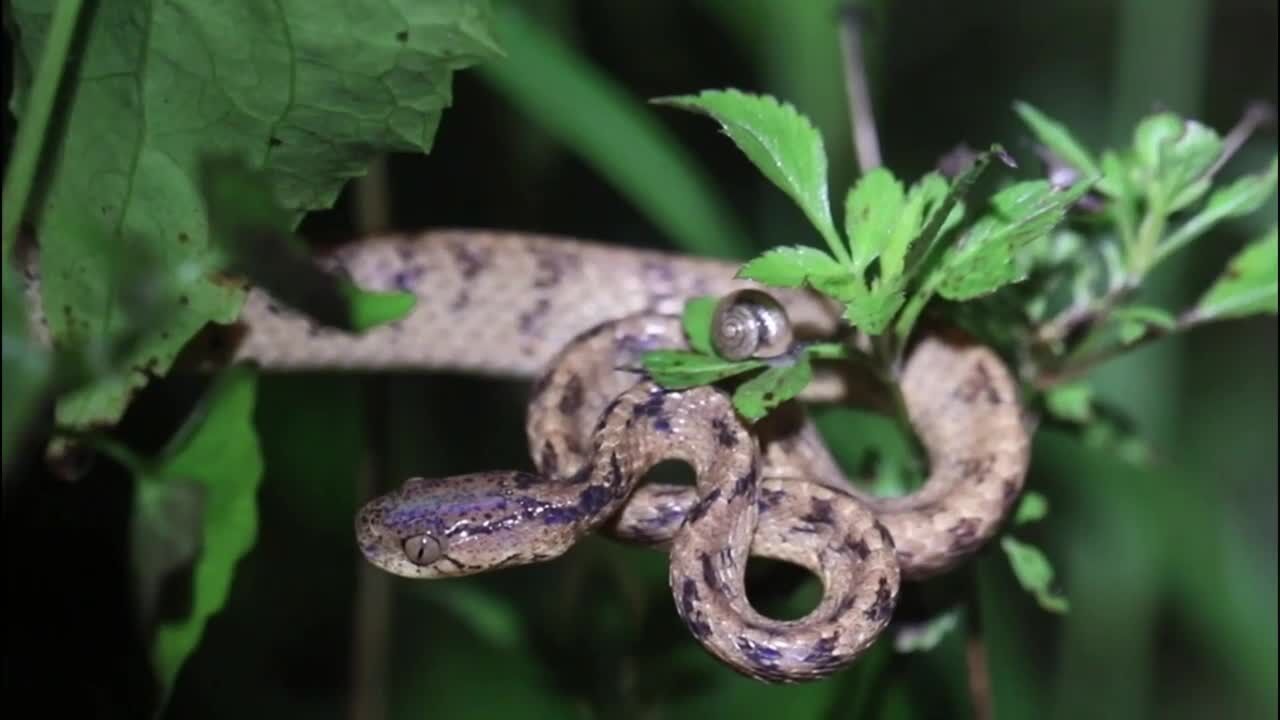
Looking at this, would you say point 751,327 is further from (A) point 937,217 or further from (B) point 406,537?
(B) point 406,537

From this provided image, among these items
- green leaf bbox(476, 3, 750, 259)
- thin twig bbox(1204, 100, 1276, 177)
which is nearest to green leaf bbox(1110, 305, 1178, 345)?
thin twig bbox(1204, 100, 1276, 177)

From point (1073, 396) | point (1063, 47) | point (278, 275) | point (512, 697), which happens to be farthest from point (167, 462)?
point (1063, 47)

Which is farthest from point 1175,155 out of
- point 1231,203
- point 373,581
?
point 373,581

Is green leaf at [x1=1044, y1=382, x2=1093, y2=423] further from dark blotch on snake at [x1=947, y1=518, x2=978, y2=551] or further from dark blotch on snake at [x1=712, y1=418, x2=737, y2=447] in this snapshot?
dark blotch on snake at [x1=712, y1=418, x2=737, y2=447]

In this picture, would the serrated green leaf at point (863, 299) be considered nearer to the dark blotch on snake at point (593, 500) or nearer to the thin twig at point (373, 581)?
the dark blotch on snake at point (593, 500)

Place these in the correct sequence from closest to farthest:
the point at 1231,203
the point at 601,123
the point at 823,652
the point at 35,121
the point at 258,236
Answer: the point at 258,236 < the point at 35,121 < the point at 823,652 < the point at 1231,203 < the point at 601,123
